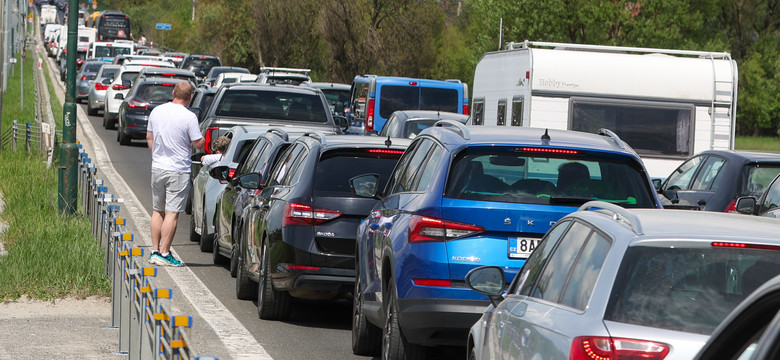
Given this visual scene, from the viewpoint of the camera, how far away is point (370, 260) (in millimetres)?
8625

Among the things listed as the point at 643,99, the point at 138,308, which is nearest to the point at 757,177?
the point at 643,99

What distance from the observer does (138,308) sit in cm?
740

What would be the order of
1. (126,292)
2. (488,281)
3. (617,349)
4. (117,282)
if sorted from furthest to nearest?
(117,282) → (126,292) → (488,281) → (617,349)

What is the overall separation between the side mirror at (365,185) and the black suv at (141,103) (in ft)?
72.4

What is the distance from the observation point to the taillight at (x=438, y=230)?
733cm

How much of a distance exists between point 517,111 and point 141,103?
46.2ft

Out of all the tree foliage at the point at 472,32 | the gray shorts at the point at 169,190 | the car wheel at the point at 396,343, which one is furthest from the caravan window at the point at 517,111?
the tree foliage at the point at 472,32

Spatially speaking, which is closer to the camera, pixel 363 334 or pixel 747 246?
pixel 747 246

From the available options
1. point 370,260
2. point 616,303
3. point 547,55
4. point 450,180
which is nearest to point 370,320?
point 370,260

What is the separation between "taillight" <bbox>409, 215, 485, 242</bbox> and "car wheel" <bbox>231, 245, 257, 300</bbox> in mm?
4099

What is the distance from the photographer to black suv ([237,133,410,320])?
32.6 feet

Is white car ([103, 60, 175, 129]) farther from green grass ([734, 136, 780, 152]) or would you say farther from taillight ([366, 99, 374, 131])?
green grass ([734, 136, 780, 152])

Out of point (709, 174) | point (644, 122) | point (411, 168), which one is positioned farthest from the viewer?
point (644, 122)

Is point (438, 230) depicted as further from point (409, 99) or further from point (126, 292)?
point (409, 99)
